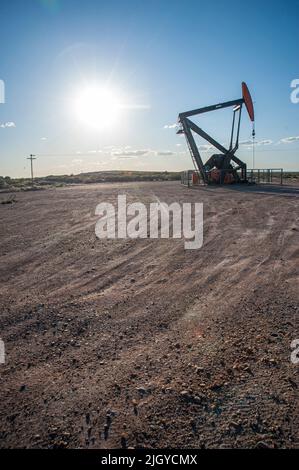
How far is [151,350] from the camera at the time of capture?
3.00 m

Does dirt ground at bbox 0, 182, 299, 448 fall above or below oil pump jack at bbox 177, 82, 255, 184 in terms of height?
below

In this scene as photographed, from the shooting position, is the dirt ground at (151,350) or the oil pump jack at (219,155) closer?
the dirt ground at (151,350)

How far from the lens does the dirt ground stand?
2137 millimetres

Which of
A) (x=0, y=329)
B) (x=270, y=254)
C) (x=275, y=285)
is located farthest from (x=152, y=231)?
(x=0, y=329)

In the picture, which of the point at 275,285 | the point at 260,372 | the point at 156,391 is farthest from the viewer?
the point at 275,285

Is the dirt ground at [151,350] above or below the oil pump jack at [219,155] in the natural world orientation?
below

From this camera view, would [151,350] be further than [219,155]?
No

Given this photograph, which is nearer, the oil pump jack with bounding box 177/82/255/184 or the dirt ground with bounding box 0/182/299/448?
the dirt ground with bounding box 0/182/299/448

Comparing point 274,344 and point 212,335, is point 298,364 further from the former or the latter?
point 212,335

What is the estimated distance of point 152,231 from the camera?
8.20m

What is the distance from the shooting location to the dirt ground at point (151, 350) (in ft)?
7.01

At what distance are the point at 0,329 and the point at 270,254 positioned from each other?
14.7 feet
